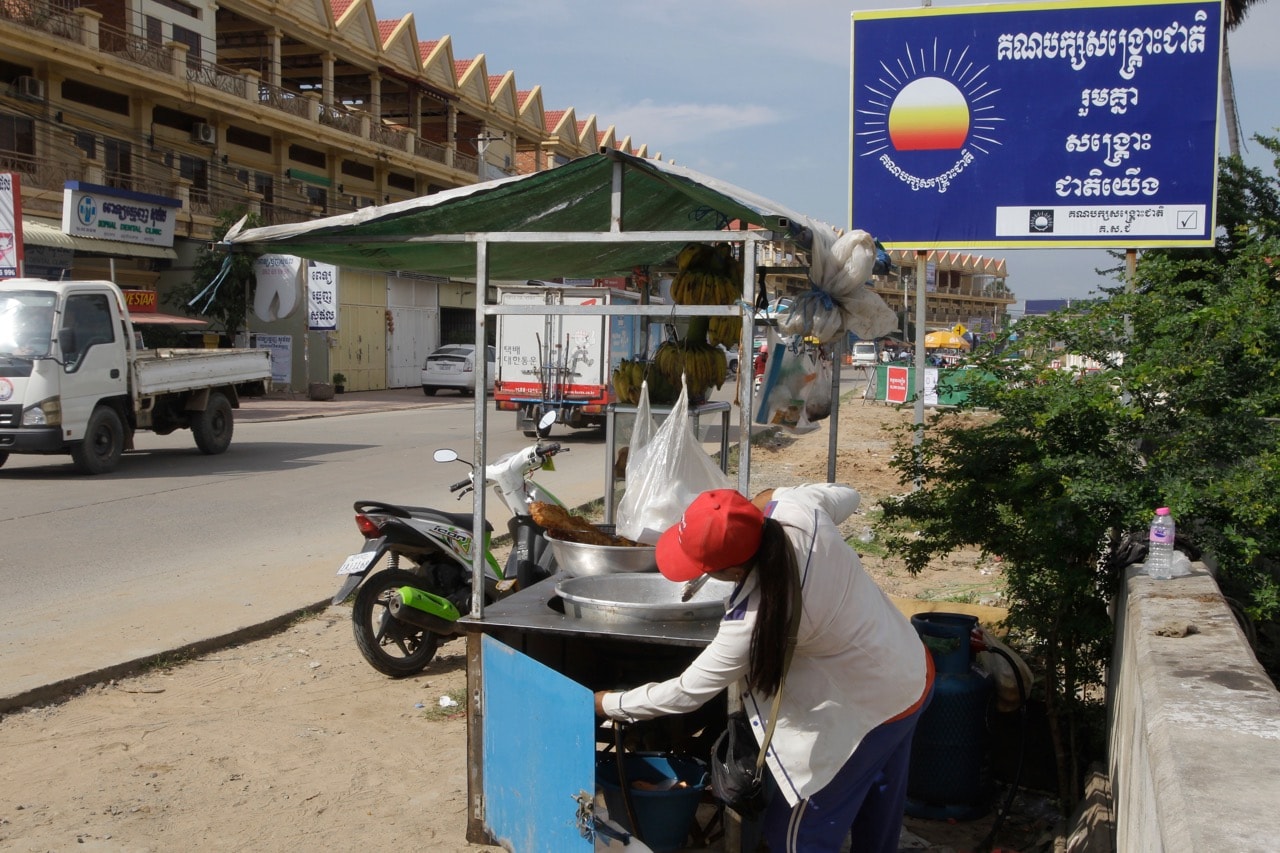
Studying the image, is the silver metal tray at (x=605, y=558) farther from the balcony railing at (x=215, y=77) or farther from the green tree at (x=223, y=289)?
the balcony railing at (x=215, y=77)

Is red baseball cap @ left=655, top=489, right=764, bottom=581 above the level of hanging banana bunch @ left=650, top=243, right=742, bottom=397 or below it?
below

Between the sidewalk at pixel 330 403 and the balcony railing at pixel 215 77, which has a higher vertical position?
the balcony railing at pixel 215 77

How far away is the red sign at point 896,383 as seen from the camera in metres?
27.0

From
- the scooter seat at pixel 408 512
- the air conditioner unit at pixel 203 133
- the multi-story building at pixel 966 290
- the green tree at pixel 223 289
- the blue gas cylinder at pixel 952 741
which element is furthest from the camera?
the multi-story building at pixel 966 290

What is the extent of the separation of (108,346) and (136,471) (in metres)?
1.53

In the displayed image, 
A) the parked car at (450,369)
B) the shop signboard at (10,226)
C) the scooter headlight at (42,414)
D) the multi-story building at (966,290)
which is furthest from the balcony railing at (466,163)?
the multi-story building at (966,290)

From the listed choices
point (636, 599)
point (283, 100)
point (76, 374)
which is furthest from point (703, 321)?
point (283, 100)

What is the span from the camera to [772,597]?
2723 millimetres

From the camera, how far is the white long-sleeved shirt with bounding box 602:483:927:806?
9.27 feet

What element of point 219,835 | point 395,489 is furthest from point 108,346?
point 219,835

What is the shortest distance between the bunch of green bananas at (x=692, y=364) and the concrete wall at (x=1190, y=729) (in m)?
2.06

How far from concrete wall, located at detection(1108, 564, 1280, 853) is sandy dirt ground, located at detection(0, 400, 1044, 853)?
124 centimetres

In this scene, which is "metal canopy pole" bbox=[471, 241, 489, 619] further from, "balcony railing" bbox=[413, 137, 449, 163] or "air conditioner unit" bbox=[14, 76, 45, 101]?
"balcony railing" bbox=[413, 137, 449, 163]

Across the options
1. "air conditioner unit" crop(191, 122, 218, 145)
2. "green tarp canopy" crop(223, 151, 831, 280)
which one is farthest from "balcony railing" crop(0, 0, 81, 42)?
"green tarp canopy" crop(223, 151, 831, 280)
